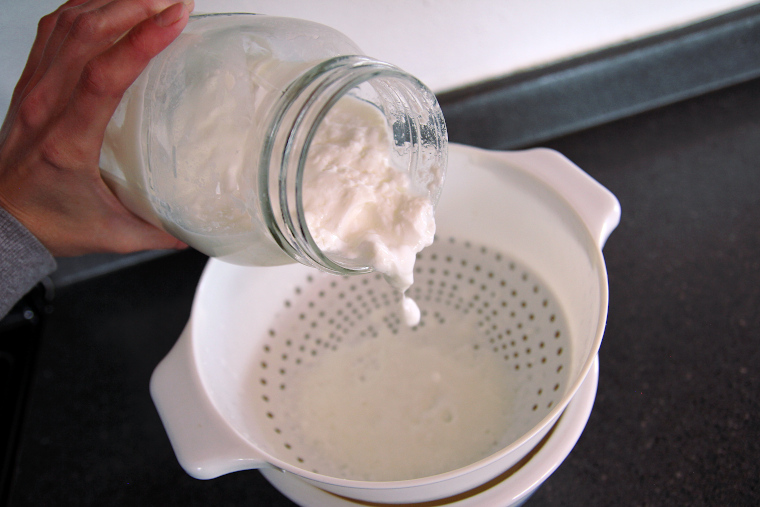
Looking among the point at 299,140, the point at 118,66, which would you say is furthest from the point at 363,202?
the point at 118,66

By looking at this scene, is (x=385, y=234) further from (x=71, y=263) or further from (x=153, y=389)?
(x=71, y=263)

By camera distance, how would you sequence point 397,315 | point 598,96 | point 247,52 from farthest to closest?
point 598,96 → point 397,315 → point 247,52

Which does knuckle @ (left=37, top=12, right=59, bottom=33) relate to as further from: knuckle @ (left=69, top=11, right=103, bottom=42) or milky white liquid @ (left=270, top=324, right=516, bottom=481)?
milky white liquid @ (left=270, top=324, right=516, bottom=481)

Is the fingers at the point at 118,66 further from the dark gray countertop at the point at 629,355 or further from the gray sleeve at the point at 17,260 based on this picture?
the dark gray countertop at the point at 629,355

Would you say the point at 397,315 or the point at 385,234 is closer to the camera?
the point at 385,234

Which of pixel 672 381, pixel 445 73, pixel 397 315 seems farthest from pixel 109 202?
pixel 672 381

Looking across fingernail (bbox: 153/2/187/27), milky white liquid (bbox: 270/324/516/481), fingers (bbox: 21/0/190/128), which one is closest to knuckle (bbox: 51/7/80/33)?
fingers (bbox: 21/0/190/128)
